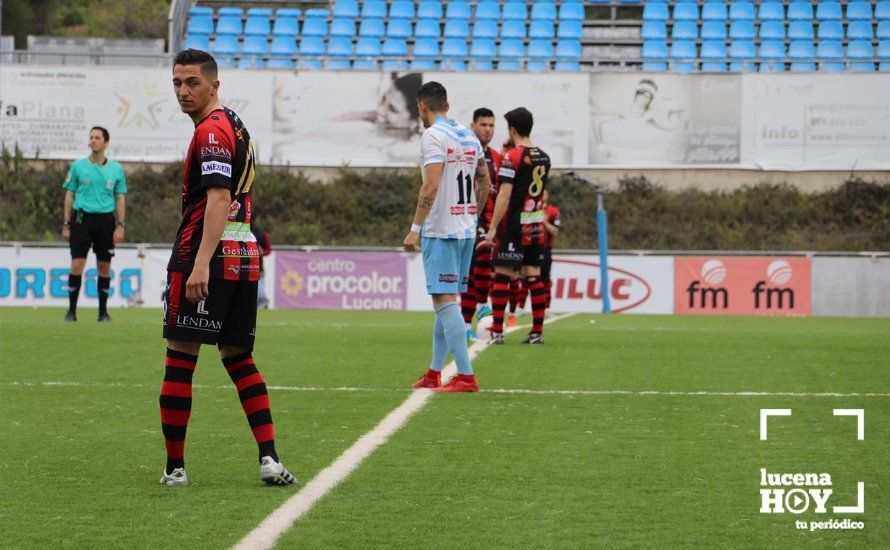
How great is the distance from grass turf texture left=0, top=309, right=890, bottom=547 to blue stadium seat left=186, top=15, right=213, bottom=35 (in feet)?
77.7

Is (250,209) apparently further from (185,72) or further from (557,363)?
(557,363)

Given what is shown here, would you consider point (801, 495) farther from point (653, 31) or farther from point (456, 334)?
point (653, 31)

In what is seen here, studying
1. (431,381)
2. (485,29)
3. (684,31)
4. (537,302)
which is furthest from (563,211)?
(431,381)

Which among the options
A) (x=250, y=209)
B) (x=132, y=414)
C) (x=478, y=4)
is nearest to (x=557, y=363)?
(x=132, y=414)

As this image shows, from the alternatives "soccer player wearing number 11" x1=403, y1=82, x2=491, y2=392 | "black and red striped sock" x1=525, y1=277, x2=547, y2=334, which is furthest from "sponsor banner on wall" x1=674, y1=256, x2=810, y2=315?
"soccer player wearing number 11" x1=403, y1=82, x2=491, y2=392

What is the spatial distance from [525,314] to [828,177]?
1439 centimetres

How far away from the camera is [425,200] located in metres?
8.43

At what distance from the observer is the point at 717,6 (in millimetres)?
34188

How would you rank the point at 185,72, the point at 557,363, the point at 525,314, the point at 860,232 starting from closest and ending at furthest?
the point at 185,72, the point at 557,363, the point at 525,314, the point at 860,232

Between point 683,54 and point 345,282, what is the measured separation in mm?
13306

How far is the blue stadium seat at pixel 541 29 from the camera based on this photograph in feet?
110

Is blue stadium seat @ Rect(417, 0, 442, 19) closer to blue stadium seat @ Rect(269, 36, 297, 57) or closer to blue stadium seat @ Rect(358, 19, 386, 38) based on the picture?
blue stadium seat @ Rect(358, 19, 386, 38)

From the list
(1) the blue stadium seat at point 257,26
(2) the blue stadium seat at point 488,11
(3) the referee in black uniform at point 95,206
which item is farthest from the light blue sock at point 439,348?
(1) the blue stadium seat at point 257,26

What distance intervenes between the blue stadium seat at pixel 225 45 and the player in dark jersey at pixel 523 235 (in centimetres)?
2216
